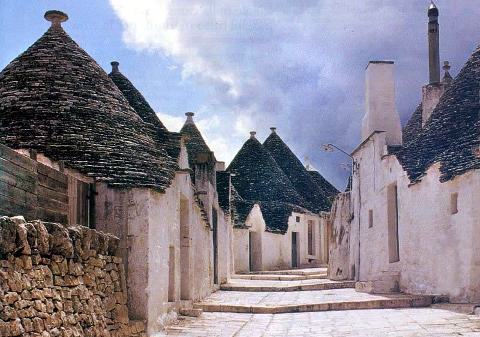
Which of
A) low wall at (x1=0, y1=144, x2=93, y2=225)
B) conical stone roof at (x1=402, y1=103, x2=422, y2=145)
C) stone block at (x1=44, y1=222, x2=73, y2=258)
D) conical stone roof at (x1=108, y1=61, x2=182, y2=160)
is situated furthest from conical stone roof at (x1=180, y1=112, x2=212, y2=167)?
stone block at (x1=44, y1=222, x2=73, y2=258)

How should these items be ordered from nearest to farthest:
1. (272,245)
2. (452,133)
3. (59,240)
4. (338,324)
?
(59,240), (338,324), (452,133), (272,245)

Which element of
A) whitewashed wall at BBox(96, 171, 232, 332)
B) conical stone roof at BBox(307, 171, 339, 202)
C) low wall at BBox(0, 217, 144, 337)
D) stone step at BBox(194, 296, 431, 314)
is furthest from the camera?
conical stone roof at BBox(307, 171, 339, 202)

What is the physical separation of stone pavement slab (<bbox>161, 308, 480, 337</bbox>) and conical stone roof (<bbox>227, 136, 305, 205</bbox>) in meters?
18.8

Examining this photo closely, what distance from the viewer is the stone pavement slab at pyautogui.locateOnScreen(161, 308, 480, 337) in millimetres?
10680

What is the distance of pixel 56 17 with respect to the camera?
12344mm

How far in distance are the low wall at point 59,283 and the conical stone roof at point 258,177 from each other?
22828 millimetres

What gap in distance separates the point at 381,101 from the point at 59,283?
1399 centimetres

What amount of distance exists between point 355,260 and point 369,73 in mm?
5447

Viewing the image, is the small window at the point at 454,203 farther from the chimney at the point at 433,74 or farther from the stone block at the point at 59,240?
the stone block at the point at 59,240

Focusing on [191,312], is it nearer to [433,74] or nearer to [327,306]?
[327,306]

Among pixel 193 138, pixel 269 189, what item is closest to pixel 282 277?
pixel 193 138

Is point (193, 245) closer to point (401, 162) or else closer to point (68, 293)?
point (401, 162)

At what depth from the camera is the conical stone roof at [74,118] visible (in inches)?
409

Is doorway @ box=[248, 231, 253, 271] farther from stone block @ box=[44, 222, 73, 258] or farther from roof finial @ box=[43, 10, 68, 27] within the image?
stone block @ box=[44, 222, 73, 258]
